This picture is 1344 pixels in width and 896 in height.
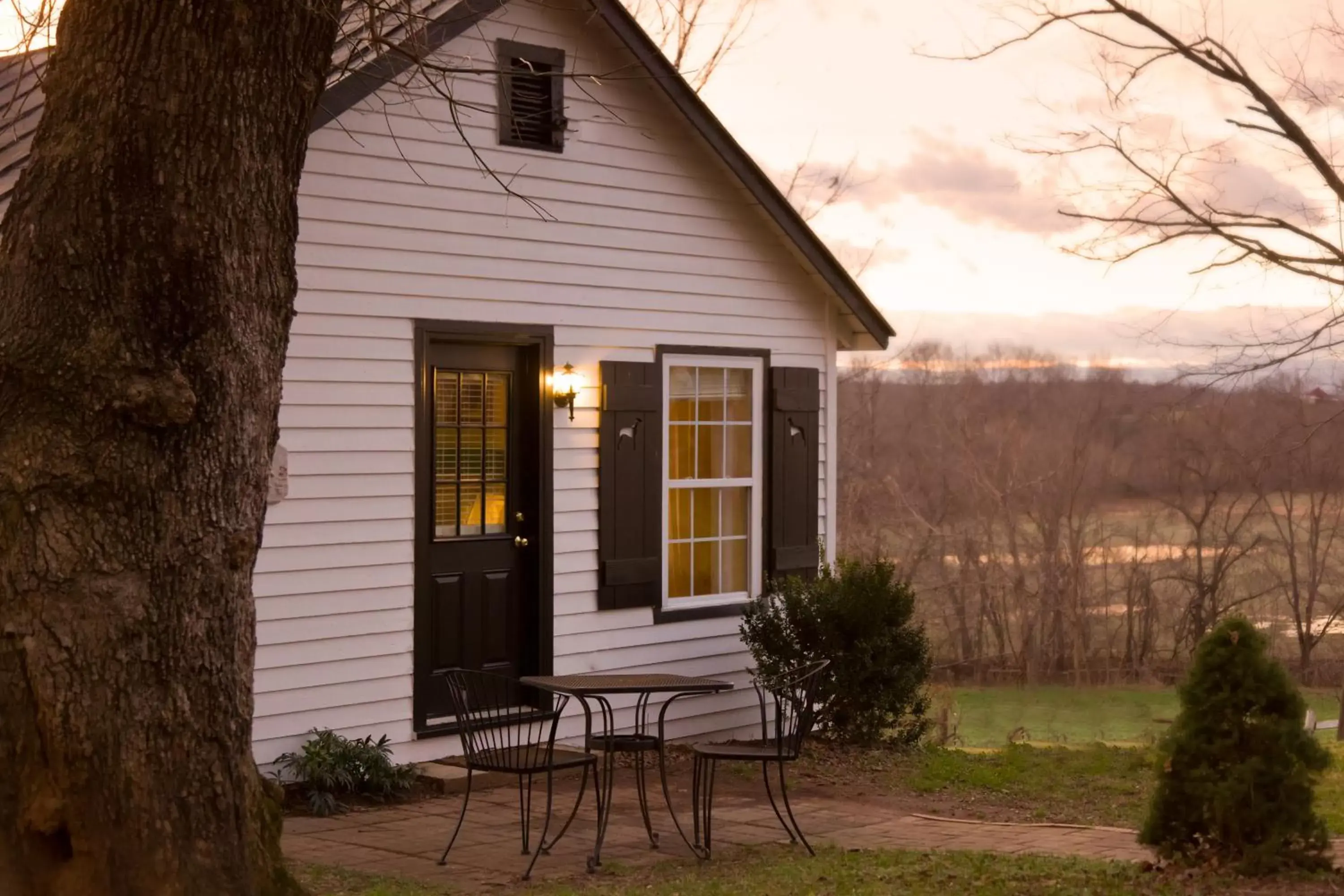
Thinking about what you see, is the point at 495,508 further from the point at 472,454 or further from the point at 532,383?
the point at 532,383

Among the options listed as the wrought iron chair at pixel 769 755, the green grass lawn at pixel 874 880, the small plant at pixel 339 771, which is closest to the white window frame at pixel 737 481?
the small plant at pixel 339 771

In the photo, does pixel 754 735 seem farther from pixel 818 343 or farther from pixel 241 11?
pixel 241 11

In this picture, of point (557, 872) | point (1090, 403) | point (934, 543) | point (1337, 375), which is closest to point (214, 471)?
point (557, 872)

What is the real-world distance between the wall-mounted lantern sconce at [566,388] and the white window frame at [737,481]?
0.85m

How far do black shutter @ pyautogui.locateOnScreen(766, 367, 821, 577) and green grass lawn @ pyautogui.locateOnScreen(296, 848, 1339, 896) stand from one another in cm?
408

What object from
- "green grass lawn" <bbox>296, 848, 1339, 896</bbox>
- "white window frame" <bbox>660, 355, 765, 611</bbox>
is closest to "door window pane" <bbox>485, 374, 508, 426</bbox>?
"white window frame" <bbox>660, 355, 765, 611</bbox>

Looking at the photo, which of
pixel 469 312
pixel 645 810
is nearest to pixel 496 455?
pixel 469 312

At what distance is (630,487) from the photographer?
32.1ft

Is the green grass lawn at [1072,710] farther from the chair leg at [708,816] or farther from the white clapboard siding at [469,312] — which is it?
the chair leg at [708,816]

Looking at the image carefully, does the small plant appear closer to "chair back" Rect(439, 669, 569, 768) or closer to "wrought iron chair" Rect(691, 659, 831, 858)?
"chair back" Rect(439, 669, 569, 768)

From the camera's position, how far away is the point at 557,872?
6543 millimetres

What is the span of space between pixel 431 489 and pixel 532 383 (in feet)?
3.37

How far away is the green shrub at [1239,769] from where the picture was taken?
5.83 m

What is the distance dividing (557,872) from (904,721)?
4698 millimetres
